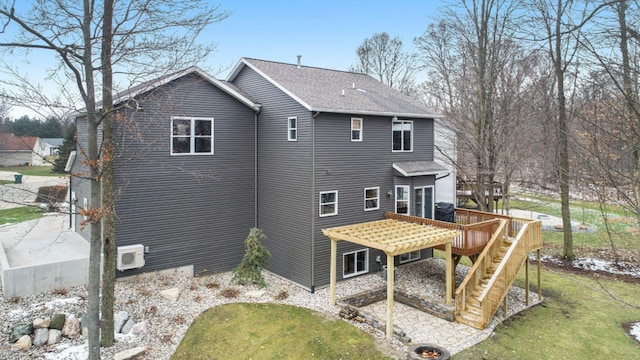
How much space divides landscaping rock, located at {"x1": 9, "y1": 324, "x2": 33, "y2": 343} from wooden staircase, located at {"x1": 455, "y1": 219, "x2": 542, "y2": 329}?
10988mm

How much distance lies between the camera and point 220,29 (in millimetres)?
10320

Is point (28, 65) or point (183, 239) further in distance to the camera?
point (183, 239)

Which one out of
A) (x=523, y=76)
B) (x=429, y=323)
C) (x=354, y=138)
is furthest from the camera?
(x=523, y=76)

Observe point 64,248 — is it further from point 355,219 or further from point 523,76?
point 523,76

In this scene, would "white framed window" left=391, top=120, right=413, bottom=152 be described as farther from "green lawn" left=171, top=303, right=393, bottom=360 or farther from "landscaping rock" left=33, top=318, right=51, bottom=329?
Answer: "landscaping rock" left=33, top=318, right=51, bottom=329

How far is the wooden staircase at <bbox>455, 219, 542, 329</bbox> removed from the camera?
11242mm

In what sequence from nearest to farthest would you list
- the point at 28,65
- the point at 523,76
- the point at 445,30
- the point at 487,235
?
the point at 28,65, the point at 487,235, the point at 523,76, the point at 445,30

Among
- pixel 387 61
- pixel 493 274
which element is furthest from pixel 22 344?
pixel 387 61

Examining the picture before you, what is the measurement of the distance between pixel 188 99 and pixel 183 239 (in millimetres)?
4940

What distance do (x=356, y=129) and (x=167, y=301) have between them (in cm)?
852

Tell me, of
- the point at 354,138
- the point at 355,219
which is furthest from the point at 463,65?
the point at 355,219

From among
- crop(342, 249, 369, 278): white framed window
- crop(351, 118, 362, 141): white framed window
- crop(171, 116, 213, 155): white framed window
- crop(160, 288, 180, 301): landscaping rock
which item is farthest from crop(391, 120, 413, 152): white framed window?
crop(160, 288, 180, 301): landscaping rock

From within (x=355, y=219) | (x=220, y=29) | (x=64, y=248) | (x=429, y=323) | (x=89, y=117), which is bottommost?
(x=429, y=323)

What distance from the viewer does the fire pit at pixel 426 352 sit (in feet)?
29.0
